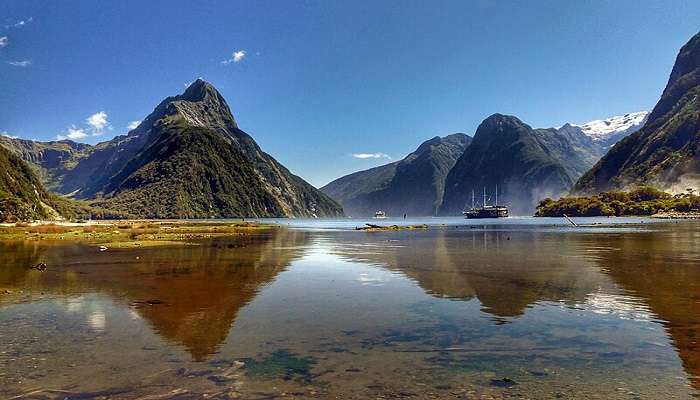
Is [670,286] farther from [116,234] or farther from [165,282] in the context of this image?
[116,234]

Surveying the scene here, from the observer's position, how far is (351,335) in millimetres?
17500

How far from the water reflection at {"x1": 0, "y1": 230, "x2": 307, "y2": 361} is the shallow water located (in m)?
0.17

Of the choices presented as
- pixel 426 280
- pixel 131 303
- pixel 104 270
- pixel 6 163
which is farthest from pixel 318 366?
pixel 6 163

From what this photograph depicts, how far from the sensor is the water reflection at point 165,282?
19330mm

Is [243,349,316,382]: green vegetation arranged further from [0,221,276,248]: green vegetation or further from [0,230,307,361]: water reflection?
[0,221,276,248]: green vegetation

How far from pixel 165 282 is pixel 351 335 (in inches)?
753

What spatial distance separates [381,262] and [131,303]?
26245 mm

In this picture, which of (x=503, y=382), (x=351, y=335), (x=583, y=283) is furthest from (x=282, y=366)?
(x=583, y=283)

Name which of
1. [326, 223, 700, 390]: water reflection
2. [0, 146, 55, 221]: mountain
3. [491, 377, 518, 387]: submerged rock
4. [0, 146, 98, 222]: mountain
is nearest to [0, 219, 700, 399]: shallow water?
[491, 377, 518, 387]: submerged rock

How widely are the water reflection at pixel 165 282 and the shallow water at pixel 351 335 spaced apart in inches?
6.7

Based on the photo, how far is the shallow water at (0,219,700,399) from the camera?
12109 mm

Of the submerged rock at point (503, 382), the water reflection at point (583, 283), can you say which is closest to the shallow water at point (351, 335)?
the submerged rock at point (503, 382)

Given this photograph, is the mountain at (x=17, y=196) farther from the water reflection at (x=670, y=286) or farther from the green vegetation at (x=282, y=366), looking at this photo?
the water reflection at (x=670, y=286)

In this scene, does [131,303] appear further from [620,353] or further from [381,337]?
[620,353]
